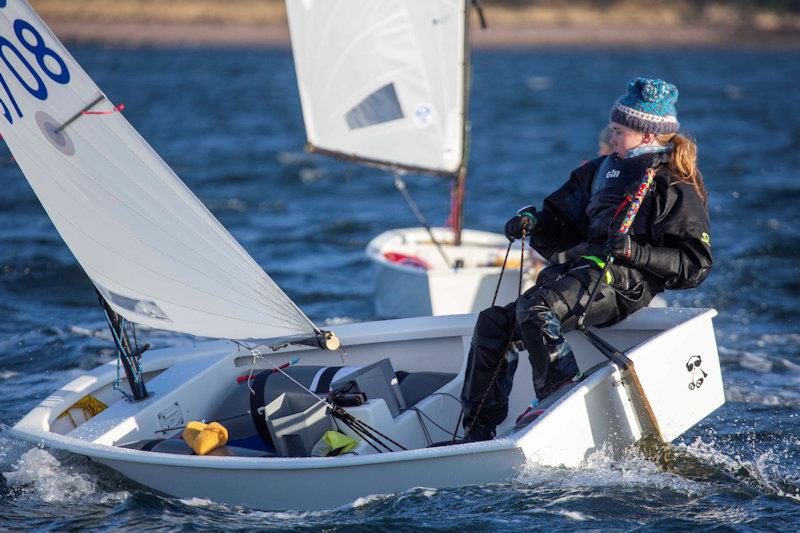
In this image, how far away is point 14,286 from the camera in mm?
7578

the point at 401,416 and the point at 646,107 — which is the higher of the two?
the point at 646,107

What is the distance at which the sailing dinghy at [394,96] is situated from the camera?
7.12m

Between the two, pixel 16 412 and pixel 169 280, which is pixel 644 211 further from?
pixel 16 412

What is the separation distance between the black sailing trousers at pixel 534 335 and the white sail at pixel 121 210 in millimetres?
640

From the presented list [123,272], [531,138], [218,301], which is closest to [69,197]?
[123,272]

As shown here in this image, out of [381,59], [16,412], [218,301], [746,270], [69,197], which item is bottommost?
[746,270]

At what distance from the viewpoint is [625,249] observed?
3.62 metres

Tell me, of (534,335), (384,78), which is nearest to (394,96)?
(384,78)

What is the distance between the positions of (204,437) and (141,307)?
51 cm

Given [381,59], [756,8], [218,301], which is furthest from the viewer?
[756,8]

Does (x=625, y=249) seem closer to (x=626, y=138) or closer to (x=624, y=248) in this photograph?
(x=624, y=248)

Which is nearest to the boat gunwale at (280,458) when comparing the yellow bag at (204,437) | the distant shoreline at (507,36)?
the yellow bag at (204,437)

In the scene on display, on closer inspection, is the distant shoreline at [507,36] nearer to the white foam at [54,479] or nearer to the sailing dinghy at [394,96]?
the sailing dinghy at [394,96]

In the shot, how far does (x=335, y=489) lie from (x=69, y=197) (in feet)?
4.41
